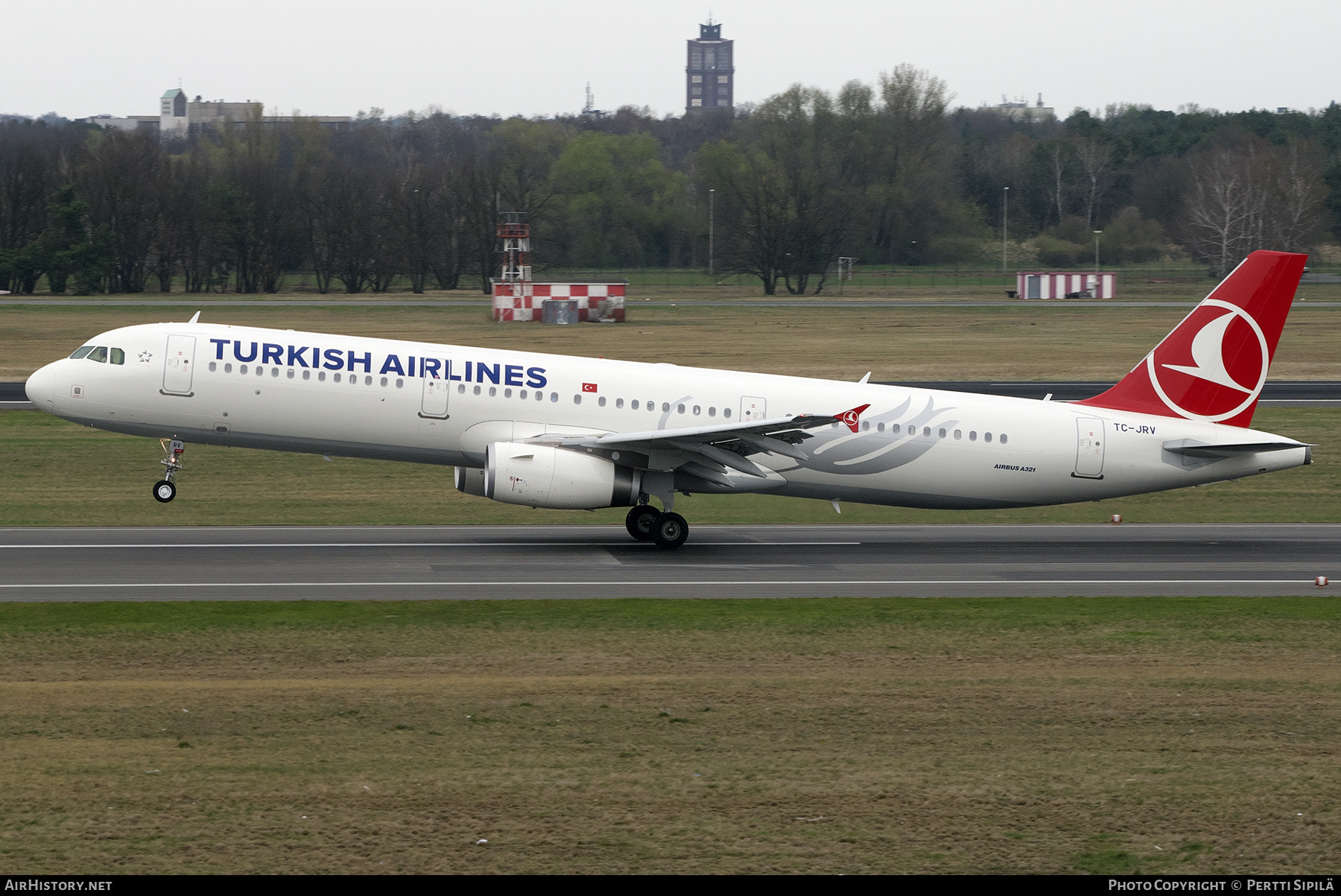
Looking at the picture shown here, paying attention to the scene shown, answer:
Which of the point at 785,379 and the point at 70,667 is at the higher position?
the point at 785,379

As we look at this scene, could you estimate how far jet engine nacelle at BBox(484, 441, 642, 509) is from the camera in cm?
2723

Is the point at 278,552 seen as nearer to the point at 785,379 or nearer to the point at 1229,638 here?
the point at 785,379

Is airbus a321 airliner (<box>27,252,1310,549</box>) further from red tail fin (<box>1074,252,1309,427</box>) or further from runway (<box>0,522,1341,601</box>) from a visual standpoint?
runway (<box>0,522,1341,601</box>)

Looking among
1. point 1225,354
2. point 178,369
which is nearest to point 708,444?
point 178,369

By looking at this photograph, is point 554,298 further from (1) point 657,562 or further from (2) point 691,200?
(2) point 691,200

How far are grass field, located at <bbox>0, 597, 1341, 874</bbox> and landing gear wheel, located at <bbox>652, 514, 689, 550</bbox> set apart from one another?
20.2 feet

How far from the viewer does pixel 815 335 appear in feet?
289

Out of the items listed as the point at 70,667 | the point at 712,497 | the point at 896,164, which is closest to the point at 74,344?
the point at 712,497

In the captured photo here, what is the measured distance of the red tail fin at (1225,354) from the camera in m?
30.5

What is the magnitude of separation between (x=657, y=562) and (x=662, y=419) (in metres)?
3.32

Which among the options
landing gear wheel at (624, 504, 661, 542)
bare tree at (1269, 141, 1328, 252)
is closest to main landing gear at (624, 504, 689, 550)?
landing gear wheel at (624, 504, 661, 542)

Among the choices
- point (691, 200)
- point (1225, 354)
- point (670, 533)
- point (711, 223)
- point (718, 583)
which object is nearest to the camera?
point (718, 583)

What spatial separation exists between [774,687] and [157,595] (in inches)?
442

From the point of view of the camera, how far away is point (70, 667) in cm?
1789
